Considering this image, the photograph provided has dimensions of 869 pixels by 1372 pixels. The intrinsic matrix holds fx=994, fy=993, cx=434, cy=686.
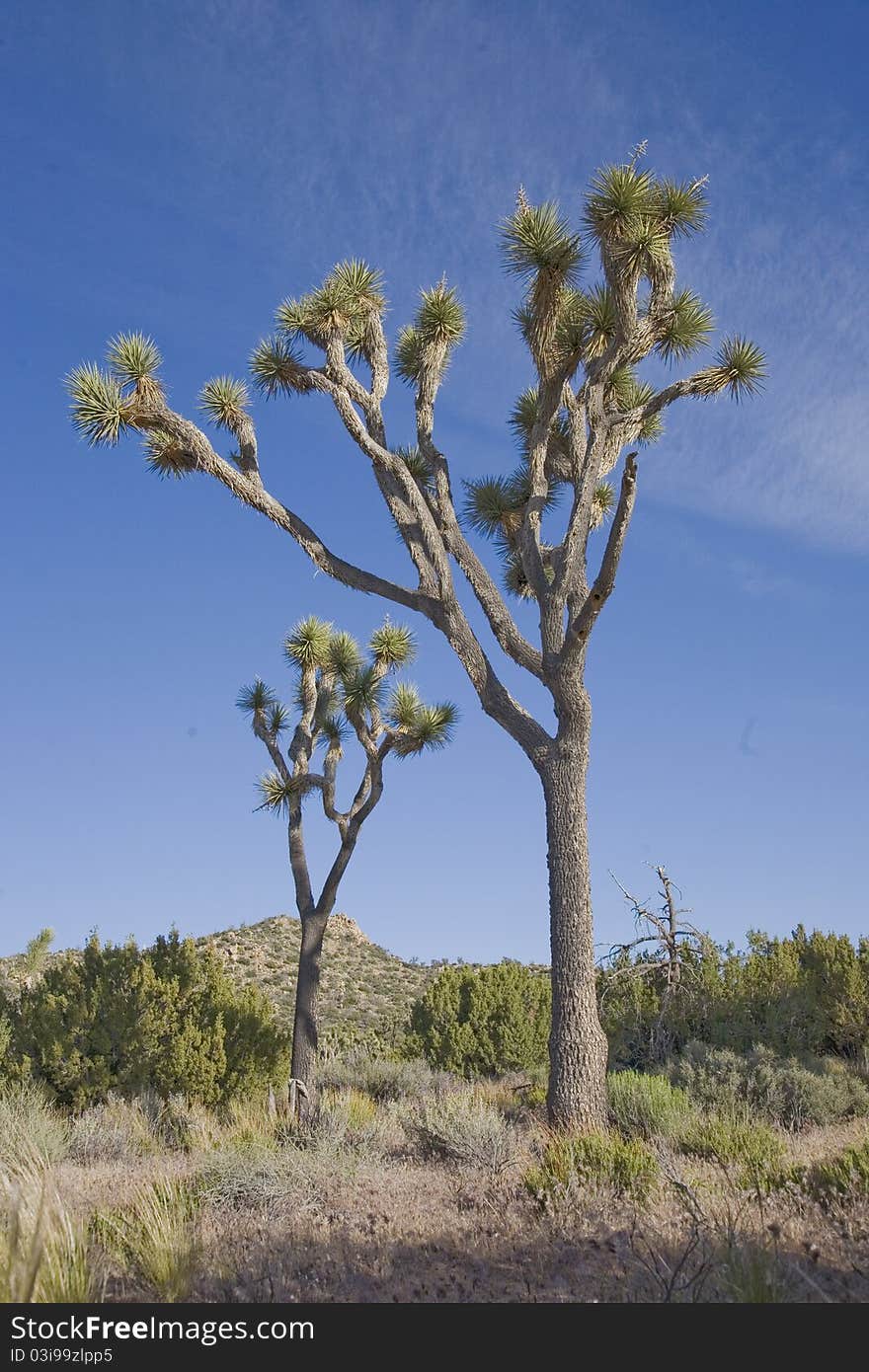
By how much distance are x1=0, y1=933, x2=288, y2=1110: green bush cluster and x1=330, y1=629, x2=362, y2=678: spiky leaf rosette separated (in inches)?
217

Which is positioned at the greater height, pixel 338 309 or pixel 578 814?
pixel 338 309

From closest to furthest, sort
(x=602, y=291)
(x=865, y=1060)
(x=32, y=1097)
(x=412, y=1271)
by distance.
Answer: (x=412, y=1271), (x=602, y=291), (x=32, y=1097), (x=865, y=1060)

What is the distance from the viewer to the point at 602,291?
1170 cm

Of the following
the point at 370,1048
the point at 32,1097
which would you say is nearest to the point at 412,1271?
A: the point at 32,1097

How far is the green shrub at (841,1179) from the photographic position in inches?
263

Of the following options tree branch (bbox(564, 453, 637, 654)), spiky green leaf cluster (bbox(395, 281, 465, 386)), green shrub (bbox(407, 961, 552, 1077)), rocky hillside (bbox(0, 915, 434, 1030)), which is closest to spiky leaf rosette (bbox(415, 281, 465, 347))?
spiky green leaf cluster (bbox(395, 281, 465, 386))

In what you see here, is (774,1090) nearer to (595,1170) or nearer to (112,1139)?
(595,1170)

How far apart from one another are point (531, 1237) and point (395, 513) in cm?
784

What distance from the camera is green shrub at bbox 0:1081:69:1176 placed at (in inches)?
354

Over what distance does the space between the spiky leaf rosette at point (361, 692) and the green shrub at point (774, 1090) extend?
6.69 metres

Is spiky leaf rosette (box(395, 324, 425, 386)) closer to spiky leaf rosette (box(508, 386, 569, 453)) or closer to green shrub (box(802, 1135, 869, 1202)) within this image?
spiky leaf rosette (box(508, 386, 569, 453))

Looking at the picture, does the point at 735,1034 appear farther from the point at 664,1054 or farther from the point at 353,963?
the point at 353,963

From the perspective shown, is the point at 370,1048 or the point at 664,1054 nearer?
the point at 664,1054
